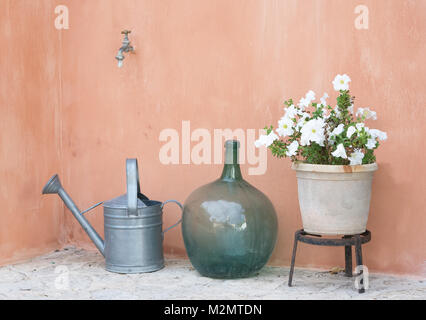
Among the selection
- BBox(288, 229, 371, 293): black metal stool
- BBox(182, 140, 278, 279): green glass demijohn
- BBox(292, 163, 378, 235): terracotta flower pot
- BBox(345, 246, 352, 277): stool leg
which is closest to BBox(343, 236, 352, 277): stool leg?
BBox(345, 246, 352, 277): stool leg

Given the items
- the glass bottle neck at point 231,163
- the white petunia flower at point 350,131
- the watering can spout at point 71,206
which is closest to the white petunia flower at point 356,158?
the white petunia flower at point 350,131

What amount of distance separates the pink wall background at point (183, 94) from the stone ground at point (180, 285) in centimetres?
18

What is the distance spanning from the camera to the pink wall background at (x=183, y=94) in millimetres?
2902

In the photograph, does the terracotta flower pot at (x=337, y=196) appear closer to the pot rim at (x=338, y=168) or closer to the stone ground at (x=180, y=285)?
the pot rim at (x=338, y=168)

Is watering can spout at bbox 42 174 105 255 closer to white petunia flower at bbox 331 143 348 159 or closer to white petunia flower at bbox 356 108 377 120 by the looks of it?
white petunia flower at bbox 331 143 348 159

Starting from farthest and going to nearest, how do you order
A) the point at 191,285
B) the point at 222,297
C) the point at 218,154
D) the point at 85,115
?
the point at 85,115, the point at 218,154, the point at 191,285, the point at 222,297

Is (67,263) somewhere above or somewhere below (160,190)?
below

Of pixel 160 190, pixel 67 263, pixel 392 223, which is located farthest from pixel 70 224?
pixel 392 223

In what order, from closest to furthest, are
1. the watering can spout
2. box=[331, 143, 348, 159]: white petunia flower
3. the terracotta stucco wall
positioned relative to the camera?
box=[331, 143, 348, 159]: white petunia flower → the watering can spout → the terracotta stucco wall

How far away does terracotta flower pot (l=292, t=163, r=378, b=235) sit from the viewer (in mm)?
2602

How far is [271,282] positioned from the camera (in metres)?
2.88

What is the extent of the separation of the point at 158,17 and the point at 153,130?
2.35ft

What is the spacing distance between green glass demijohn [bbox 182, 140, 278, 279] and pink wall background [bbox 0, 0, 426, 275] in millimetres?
319

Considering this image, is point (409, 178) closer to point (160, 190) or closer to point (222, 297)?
point (222, 297)
